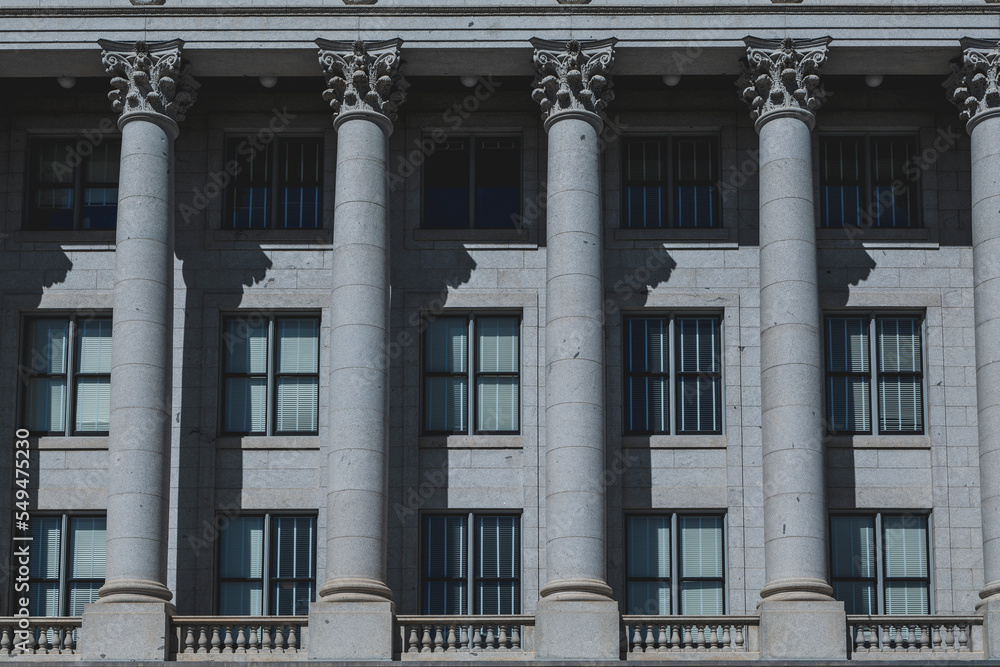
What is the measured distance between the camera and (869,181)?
4750cm

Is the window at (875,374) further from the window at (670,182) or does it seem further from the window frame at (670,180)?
the window at (670,182)

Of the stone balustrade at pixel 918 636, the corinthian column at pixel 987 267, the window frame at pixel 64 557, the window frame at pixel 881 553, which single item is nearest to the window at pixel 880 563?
the window frame at pixel 881 553

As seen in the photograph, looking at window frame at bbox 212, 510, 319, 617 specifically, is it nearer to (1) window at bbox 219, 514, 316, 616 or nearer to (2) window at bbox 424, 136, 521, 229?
(1) window at bbox 219, 514, 316, 616

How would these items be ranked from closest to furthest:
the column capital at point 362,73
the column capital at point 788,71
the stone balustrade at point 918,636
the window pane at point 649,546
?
the stone balustrade at point 918,636 < the window pane at point 649,546 < the column capital at point 788,71 < the column capital at point 362,73

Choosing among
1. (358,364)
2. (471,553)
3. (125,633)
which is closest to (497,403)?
(471,553)

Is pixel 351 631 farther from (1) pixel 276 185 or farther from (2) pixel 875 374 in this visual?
(2) pixel 875 374

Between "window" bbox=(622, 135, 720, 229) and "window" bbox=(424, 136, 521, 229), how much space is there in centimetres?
257

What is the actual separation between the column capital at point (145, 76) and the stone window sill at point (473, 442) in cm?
877

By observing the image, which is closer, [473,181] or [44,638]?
[44,638]

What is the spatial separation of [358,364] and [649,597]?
800cm

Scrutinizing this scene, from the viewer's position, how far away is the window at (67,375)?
4591cm

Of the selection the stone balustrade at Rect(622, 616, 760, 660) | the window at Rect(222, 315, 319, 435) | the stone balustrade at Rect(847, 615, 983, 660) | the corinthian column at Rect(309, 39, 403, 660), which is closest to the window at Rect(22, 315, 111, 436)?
the window at Rect(222, 315, 319, 435)

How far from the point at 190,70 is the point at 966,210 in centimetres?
1762

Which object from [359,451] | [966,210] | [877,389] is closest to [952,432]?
[877,389]
